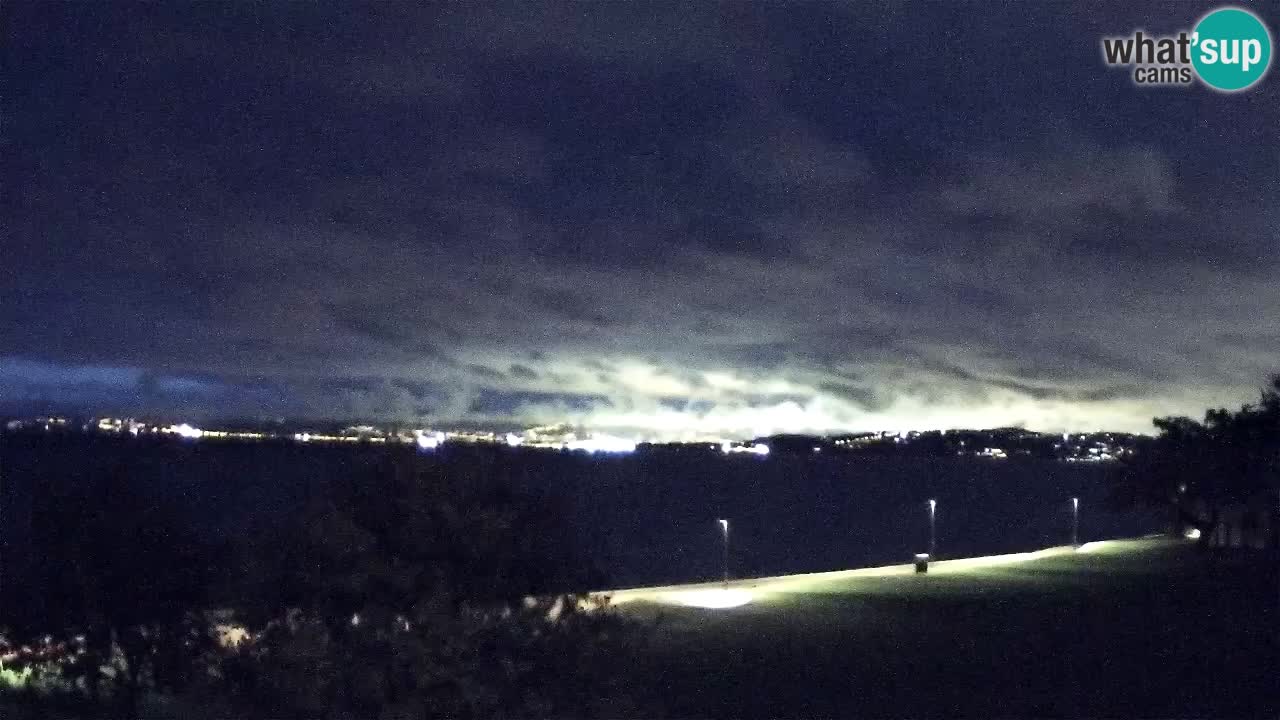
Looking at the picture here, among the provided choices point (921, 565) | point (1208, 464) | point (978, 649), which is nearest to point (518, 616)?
point (978, 649)

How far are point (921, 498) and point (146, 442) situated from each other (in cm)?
6392

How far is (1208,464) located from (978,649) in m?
18.1

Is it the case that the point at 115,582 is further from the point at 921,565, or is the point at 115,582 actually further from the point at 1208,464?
the point at 1208,464

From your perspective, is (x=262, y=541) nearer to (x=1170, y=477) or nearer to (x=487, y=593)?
(x=487, y=593)

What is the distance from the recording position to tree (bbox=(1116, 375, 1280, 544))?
32.5 m

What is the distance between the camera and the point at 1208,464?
33750mm

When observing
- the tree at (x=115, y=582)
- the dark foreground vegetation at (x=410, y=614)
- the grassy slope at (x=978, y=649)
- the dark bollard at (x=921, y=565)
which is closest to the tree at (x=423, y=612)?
the dark foreground vegetation at (x=410, y=614)

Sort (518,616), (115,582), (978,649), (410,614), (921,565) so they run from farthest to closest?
(921,565), (978,649), (115,582), (518,616), (410,614)

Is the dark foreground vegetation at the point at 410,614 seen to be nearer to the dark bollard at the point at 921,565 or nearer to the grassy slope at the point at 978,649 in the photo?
the grassy slope at the point at 978,649

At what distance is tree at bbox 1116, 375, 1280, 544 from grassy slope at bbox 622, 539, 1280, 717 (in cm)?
499

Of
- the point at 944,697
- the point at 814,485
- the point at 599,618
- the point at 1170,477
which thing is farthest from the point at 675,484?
the point at 599,618

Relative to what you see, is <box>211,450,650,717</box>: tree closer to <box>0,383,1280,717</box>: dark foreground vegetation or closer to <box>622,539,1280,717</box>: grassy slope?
<box>0,383,1280,717</box>: dark foreground vegetation

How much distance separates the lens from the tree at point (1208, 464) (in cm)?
3253

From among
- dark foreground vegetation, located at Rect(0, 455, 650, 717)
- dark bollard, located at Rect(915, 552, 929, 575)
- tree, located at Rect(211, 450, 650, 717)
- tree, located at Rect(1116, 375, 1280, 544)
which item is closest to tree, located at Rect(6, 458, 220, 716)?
dark foreground vegetation, located at Rect(0, 455, 650, 717)
